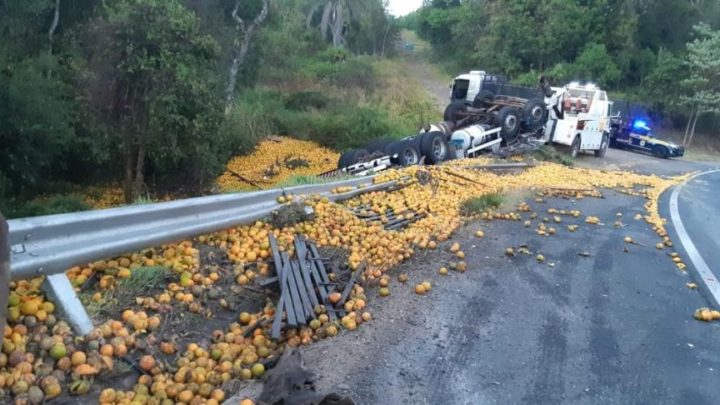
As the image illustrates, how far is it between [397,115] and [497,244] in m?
23.7

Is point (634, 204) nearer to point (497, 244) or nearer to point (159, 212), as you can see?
point (497, 244)

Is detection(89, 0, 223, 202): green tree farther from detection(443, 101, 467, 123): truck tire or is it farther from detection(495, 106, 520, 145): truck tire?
detection(495, 106, 520, 145): truck tire

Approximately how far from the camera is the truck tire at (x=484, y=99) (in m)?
21.9

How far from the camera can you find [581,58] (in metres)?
45.3

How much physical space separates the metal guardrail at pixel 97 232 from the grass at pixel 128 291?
194 mm

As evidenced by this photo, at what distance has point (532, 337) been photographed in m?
5.09

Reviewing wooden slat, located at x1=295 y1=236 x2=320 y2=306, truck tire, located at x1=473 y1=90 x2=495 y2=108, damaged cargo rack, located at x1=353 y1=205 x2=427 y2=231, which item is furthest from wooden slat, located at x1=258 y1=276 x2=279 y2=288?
truck tire, located at x1=473 y1=90 x2=495 y2=108

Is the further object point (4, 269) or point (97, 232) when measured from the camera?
point (97, 232)

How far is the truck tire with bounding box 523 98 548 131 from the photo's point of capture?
21281mm

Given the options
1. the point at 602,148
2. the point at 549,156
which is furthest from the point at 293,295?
the point at 602,148

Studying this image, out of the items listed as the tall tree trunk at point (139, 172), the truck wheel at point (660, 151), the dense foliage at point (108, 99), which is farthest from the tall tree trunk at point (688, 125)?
the tall tree trunk at point (139, 172)

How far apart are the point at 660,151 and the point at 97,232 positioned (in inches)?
1272

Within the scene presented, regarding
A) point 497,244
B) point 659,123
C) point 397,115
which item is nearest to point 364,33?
point 659,123

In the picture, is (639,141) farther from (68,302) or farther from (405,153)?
(68,302)
